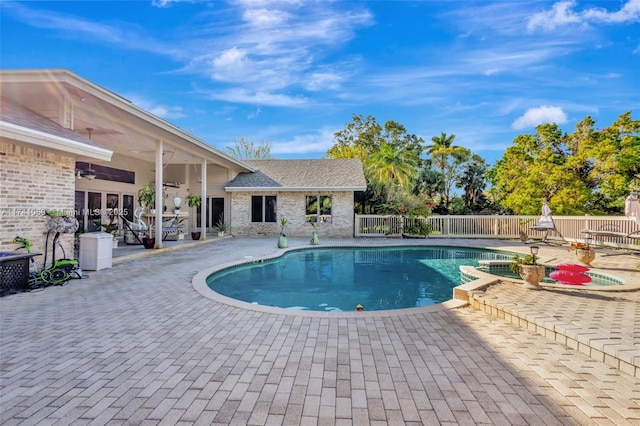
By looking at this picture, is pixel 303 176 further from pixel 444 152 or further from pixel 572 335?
pixel 444 152

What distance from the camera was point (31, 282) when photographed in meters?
5.96

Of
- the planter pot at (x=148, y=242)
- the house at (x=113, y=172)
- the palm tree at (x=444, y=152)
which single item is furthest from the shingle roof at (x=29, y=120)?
the palm tree at (x=444, y=152)

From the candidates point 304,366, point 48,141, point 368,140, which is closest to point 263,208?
point 48,141

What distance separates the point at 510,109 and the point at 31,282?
24.9 meters

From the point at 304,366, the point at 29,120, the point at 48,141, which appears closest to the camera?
the point at 304,366

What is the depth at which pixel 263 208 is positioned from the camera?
16.9 m

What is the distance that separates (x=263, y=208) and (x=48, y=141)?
445 inches

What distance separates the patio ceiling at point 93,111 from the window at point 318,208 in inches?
228

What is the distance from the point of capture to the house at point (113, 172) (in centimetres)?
617

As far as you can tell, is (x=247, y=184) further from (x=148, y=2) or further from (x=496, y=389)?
(x=496, y=389)

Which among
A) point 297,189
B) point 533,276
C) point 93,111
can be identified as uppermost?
point 93,111

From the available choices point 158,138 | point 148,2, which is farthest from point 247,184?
point 148,2

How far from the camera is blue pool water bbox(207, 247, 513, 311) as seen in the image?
640cm

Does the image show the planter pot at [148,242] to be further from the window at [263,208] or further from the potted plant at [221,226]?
the window at [263,208]
